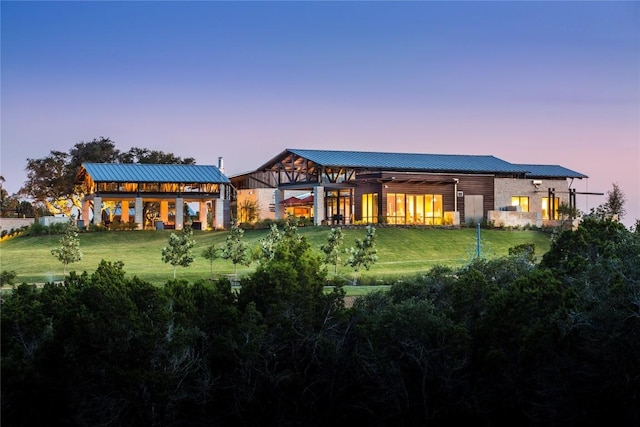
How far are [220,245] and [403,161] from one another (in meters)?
17.0

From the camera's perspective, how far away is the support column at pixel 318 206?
173 ft

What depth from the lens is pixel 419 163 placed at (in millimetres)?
56938

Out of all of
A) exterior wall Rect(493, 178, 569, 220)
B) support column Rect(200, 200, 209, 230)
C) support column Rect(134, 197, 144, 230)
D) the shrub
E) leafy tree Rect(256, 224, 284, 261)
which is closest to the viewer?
the shrub

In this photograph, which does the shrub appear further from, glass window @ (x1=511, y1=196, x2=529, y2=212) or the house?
glass window @ (x1=511, y1=196, x2=529, y2=212)

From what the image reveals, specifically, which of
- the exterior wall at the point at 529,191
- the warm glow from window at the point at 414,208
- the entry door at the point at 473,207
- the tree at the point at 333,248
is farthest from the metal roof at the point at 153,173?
the tree at the point at 333,248

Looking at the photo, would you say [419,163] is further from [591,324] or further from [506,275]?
[591,324]

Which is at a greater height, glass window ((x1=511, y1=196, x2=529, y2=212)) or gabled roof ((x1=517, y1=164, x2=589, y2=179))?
gabled roof ((x1=517, y1=164, x2=589, y2=179))

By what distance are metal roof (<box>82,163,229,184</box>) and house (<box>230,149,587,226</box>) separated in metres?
3.11

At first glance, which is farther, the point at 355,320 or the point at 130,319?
the point at 355,320

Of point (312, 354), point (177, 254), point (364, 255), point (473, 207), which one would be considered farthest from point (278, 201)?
point (312, 354)

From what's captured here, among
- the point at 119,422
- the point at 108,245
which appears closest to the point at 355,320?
the point at 119,422

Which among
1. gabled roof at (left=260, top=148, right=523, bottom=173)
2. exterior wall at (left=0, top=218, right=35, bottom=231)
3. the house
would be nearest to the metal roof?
the house

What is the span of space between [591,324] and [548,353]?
92 centimetres

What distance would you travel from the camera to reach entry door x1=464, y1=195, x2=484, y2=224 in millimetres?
55062
